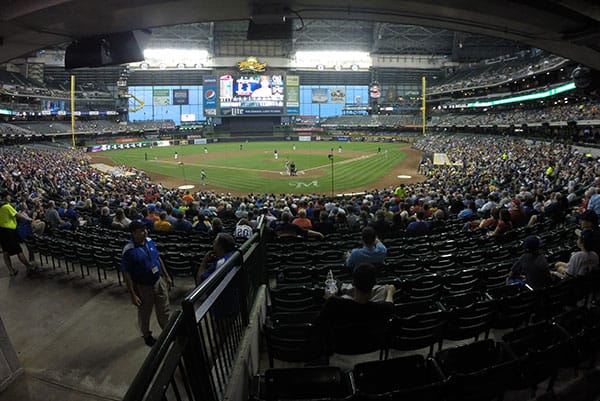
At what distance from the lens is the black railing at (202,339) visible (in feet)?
6.03

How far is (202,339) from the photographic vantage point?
2.78m

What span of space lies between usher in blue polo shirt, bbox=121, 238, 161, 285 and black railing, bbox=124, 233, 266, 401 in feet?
5.70

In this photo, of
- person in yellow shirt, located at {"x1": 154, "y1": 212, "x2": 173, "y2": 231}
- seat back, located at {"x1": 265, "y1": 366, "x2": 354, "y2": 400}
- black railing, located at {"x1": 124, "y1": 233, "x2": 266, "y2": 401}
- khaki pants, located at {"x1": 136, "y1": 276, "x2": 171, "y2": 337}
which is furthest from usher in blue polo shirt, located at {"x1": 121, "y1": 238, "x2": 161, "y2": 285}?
person in yellow shirt, located at {"x1": 154, "y1": 212, "x2": 173, "y2": 231}

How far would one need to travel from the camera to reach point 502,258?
810 cm

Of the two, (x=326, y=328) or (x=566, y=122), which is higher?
(x=566, y=122)

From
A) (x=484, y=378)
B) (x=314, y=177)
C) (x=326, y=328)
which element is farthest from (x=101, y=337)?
(x=314, y=177)

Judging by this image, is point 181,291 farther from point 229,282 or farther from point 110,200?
point 110,200

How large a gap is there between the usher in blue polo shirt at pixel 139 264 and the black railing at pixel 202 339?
174cm

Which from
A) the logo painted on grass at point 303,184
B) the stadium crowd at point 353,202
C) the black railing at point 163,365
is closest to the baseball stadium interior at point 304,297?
the black railing at point 163,365

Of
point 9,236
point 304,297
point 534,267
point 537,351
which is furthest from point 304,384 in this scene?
point 9,236

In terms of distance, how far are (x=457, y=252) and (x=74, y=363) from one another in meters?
7.86

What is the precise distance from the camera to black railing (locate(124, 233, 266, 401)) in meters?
1.84

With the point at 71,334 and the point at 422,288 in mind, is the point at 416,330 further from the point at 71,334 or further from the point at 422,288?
the point at 71,334

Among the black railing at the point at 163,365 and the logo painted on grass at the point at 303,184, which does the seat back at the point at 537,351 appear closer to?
the black railing at the point at 163,365
